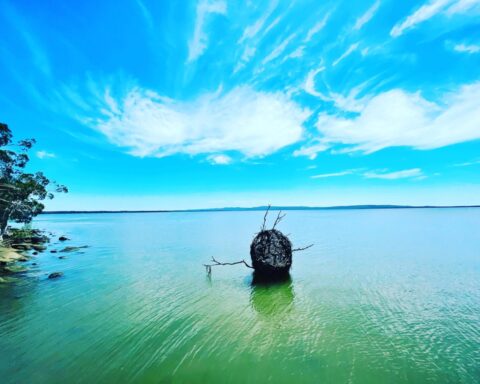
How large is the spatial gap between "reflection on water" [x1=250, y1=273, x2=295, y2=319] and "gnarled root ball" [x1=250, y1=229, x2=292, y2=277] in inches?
24.8

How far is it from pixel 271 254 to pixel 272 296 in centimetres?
350

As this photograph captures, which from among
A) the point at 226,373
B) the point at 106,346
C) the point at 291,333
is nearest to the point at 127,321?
the point at 106,346

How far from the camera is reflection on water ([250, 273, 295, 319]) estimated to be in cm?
1356

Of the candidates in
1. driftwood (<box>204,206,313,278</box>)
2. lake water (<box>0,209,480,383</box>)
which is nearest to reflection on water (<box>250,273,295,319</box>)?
lake water (<box>0,209,480,383</box>)

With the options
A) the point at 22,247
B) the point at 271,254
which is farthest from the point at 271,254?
the point at 22,247

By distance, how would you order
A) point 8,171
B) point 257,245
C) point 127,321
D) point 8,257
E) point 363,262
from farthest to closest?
1. point 8,171
2. point 8,257
3. point 363,262
4. point 257,245
5. point 127,321

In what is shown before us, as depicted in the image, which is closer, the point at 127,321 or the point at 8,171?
the point at 127,321

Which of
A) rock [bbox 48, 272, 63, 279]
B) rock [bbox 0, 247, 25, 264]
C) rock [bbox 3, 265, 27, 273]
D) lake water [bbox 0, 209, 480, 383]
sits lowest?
lake water [bbox 0, 209, 480, 383]

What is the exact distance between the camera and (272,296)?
15.8 m

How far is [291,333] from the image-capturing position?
1101 cm

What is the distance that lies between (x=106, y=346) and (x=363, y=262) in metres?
21.9

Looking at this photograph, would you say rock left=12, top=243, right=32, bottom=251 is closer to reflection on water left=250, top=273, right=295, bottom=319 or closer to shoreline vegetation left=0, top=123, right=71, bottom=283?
shoreline vegetation left=0, top=123, right=71, bottom=283

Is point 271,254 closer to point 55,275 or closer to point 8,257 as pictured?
point 55,275

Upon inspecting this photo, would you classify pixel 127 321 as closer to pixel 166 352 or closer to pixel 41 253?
pixel 166 352
